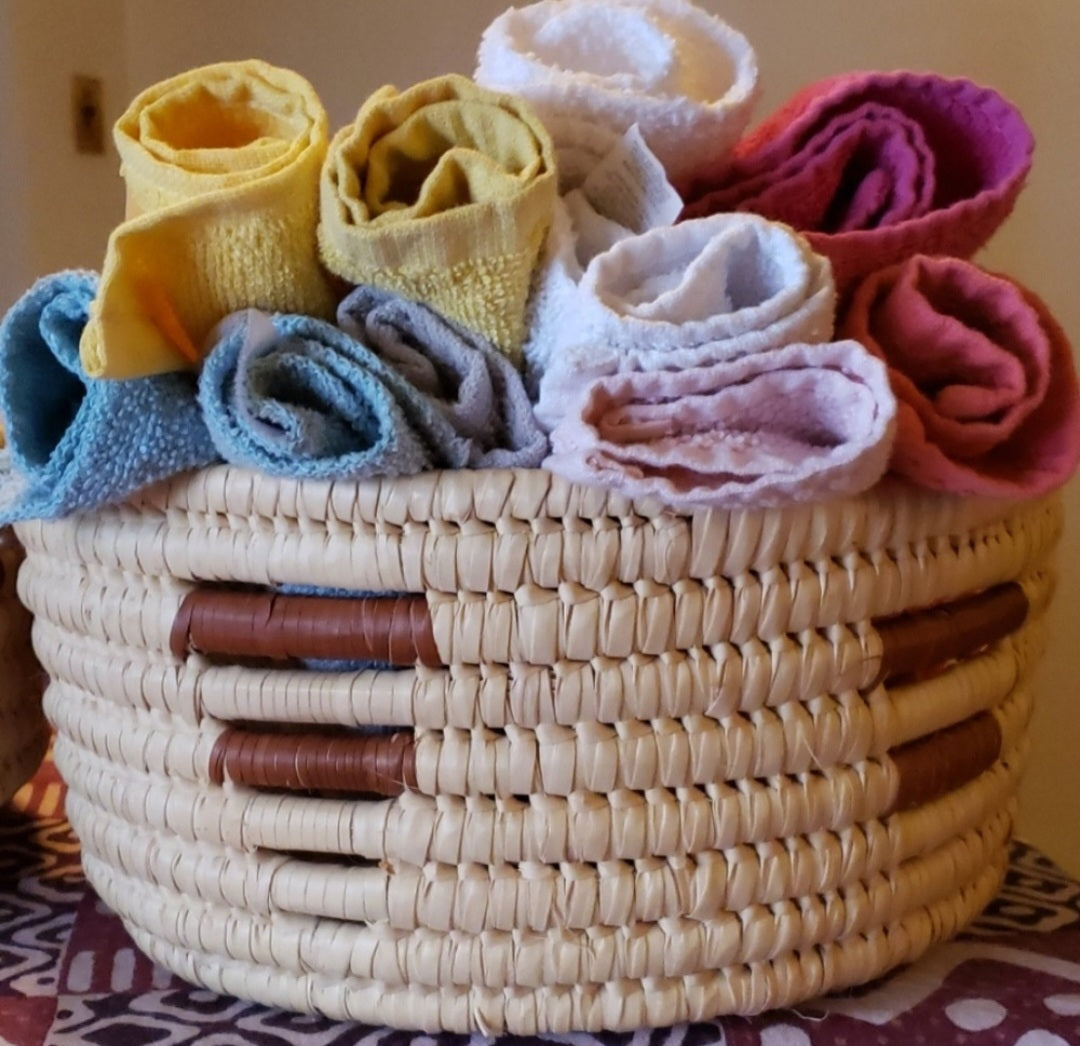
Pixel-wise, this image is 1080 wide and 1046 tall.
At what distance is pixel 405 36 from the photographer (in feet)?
3.13

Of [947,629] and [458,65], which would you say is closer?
[947,629]

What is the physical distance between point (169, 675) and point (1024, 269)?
0.67 meters

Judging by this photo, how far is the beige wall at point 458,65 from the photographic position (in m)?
0.80

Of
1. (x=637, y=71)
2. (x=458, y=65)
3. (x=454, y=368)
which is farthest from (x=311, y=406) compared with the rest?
(x=458, y=65)

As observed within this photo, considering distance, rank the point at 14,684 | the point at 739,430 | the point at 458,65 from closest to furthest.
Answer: the point at 739,430 → the point at 14,684 → the point at 458,65

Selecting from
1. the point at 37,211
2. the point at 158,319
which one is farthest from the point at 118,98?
the point at 158,319

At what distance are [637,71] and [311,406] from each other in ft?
0.61

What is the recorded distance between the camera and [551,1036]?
409 millimetres

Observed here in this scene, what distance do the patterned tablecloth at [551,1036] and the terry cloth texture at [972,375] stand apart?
187 mm

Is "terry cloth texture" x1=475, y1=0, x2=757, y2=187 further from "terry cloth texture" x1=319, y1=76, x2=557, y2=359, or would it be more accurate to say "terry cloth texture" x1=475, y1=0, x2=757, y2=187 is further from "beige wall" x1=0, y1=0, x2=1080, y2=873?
"beige wall" x1=0, y1=0, x2=1080, y2=873

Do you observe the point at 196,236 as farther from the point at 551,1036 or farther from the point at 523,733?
the point at 551,1036

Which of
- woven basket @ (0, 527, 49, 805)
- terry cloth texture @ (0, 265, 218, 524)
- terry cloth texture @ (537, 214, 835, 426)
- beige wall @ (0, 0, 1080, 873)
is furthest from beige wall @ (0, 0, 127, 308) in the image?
terry cloth texture @ (537, 214, 835, 426)

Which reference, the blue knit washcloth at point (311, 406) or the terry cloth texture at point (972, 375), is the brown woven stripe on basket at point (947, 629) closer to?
the terry cloth texture at point (972, 375)

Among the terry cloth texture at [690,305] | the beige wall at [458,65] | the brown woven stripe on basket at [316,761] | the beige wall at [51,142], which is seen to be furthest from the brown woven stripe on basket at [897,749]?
the beige wall at [51,142]
